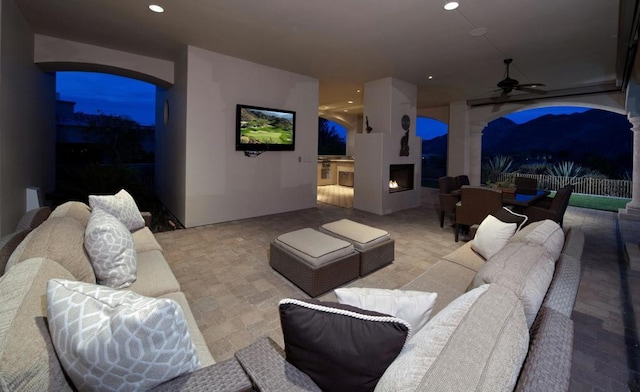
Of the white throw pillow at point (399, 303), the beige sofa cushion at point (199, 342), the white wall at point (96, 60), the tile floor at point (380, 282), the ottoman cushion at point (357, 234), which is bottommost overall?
the tile floor at point (380, 282)

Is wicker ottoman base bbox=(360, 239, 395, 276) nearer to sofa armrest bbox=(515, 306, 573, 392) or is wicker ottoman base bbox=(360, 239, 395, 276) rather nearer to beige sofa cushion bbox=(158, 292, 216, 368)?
beige sofa cushion bbox=(158, 292, 216, 368)

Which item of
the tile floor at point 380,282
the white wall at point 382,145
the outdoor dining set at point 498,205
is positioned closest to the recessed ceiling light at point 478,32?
the outdoor dining set at point 498,205

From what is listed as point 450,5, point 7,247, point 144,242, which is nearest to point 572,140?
point 450,5

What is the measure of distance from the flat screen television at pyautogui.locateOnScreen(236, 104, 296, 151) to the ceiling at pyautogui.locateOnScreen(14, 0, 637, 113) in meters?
0.89

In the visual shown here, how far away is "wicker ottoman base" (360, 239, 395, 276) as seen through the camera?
2929mm

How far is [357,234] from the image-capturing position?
10.3 ft

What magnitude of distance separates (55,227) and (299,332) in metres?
1.63

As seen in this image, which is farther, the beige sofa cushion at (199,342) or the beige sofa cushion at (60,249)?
the beige sofa cushion at (60,249)

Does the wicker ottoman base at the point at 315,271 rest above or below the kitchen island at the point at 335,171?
below

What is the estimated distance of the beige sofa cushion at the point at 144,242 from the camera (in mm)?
2547

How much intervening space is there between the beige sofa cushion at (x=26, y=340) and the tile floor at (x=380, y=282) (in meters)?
1.11

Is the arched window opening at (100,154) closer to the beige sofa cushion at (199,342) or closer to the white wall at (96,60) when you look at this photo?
the white wall at (96,60)

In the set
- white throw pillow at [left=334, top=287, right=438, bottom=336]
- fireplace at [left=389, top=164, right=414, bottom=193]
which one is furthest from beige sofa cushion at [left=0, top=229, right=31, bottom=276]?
fireplace at [left=389, top=164, right=414, bottom=193]

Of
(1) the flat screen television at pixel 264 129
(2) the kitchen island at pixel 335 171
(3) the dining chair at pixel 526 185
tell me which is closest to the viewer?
(3) the dining chair at pixel 526 185
